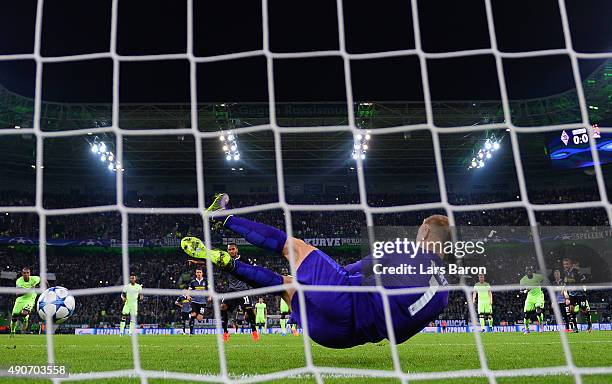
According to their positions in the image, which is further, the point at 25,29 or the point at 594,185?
the point at 594,185

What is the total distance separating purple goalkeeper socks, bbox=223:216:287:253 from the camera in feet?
13.8

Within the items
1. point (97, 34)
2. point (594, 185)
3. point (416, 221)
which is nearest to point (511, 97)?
point (416, 221)

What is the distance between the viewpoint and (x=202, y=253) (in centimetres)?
475

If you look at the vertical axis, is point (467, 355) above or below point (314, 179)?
below

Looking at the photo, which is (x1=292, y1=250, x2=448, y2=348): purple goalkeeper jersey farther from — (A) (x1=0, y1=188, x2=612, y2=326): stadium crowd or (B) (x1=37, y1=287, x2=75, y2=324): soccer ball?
(A) (x1=0, y1=188, x2=612, y2=326): stadium crowd

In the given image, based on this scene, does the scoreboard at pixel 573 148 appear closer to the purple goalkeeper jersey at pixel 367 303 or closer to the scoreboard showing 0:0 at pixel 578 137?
the scoreboard showing 0:0 at pixel 578 137

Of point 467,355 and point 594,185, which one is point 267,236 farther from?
point 594,185

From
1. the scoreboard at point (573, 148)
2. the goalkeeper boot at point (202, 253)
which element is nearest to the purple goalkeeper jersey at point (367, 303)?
the goalkeeper boot at point (202, 253)

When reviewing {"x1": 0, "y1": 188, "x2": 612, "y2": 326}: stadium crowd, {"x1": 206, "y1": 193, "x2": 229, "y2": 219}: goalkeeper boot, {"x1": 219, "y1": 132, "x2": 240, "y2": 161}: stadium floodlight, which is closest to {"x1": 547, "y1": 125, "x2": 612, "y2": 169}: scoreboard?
{"x1": 0, "y1": 188, "x2": 612, "y2": 326}: stadium crowd

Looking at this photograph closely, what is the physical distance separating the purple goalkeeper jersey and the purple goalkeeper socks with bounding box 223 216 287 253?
0.35m

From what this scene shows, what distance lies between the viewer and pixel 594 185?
23453 mm

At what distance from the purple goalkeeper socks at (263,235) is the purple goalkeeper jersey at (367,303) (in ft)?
1.15

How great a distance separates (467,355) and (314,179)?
18.1 meters

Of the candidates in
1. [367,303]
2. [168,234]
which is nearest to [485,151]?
[168,234]
